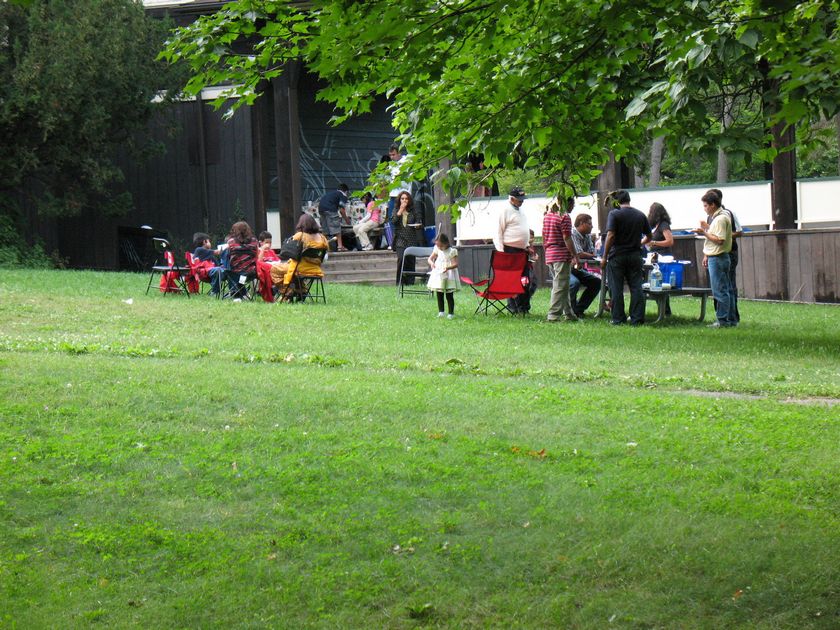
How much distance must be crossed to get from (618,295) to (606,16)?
9.47m

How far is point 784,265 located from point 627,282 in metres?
6.27

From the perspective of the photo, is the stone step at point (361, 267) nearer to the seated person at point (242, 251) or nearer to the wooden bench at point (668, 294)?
the seated person at point (242, 251)

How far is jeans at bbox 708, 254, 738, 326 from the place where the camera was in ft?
47.2

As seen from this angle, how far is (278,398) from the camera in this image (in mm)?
8406

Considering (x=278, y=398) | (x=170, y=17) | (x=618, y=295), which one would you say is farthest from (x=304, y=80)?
(x=278, y=398)

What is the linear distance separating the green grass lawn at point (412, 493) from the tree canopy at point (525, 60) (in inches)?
75.6

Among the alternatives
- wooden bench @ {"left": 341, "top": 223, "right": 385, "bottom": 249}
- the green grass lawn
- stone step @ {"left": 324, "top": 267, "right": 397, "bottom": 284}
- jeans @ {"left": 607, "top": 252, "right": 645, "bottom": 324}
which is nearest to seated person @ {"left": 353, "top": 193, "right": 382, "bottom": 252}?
wooden bench @ {"left": 341, "top": 223, "right": 385, "bottom": 249}

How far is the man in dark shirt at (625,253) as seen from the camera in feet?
48.4

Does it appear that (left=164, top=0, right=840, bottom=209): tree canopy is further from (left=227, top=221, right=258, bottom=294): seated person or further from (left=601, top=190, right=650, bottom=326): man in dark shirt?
(left=227, top=221, right=258, bottom=294): seated person

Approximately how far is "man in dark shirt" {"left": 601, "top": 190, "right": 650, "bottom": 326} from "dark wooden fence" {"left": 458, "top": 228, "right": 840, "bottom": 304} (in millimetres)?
5827

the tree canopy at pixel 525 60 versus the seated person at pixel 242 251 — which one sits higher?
the tree canopy at pixel 525 60

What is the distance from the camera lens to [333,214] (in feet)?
80.6

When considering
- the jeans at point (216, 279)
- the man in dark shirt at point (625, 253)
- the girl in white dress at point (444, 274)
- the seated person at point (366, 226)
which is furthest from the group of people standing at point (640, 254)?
the seated person at point (366, 226)

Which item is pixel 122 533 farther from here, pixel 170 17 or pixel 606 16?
pixel 170 17
